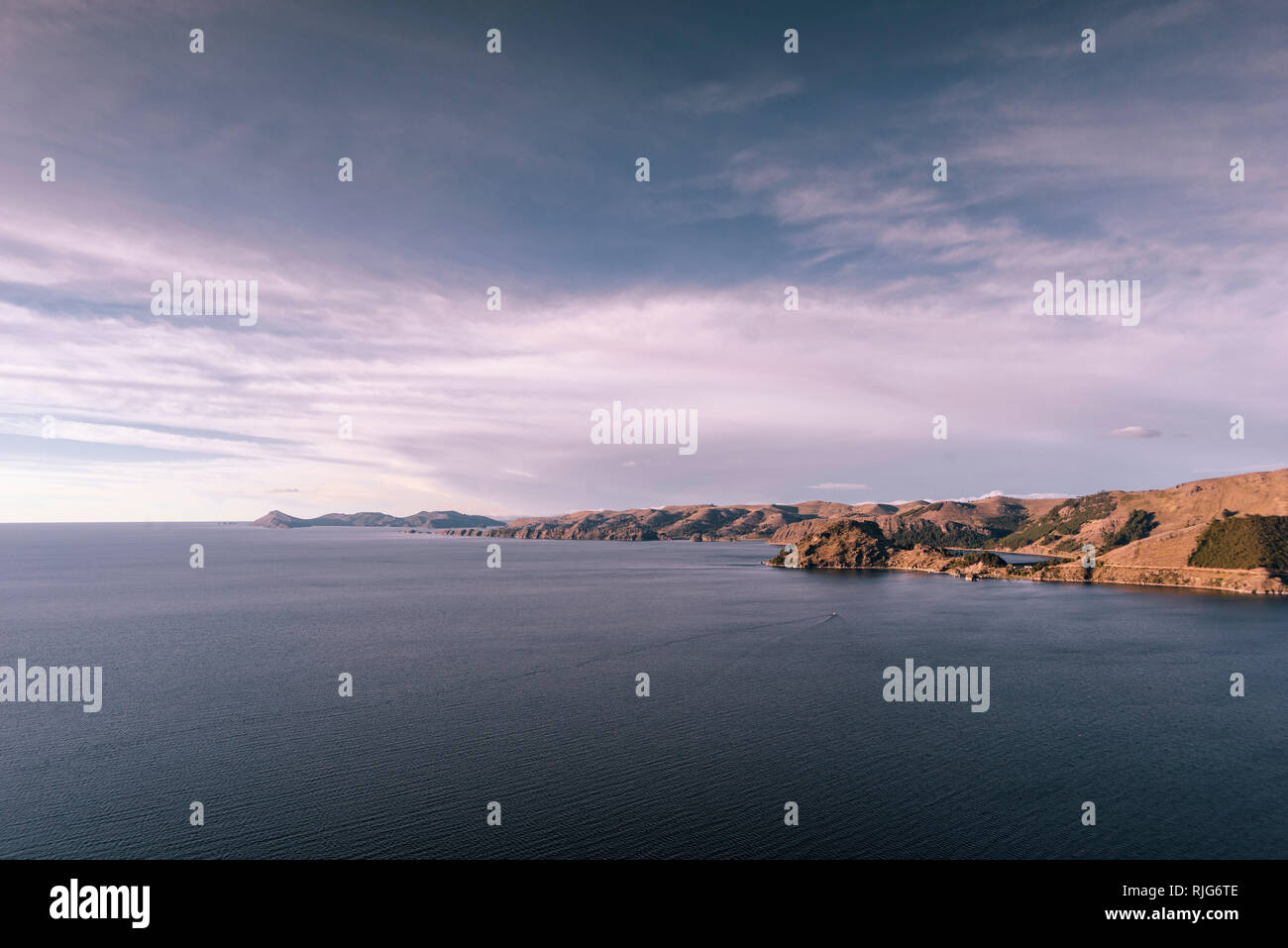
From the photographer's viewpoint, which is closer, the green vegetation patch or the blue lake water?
the blue lake water

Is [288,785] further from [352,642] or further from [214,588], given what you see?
[214,588]

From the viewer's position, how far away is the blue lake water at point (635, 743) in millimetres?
40219

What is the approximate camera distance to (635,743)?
5569cm

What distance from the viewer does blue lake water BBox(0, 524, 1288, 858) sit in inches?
1583
